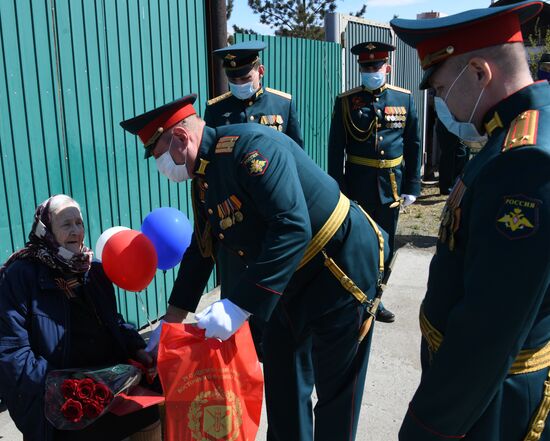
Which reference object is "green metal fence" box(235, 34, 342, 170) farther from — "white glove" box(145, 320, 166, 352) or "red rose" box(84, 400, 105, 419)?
"red rose" box(84, 400, 105, 419)

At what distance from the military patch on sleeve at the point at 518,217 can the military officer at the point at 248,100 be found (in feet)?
10.2

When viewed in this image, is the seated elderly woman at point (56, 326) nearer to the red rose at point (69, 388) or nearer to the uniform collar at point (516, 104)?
the red rose at point (69, 388)

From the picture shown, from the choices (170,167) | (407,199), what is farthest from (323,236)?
(407,199)

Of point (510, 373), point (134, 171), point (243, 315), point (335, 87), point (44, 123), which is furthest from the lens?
point (335, 87)

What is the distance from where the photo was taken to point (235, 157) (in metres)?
2.03

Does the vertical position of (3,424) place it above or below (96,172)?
below

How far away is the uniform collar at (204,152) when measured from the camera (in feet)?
7.02

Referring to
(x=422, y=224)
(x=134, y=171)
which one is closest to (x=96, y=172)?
(x=134, y=171)

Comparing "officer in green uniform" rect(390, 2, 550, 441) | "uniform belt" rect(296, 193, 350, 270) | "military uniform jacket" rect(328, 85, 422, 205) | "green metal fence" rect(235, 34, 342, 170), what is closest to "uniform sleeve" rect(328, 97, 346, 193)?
"military uniform jacket" rect(328, 85, 422, 205)

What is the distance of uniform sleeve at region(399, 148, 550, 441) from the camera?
3.67 feet

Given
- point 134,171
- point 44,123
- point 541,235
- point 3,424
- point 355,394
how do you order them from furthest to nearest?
point 134,171
point 44,123
point 3,424
point 355,394
point 541,235

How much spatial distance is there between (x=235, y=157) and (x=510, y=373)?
3.79ft

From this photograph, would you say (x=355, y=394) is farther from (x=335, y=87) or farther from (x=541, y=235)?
(x=335, y=87)

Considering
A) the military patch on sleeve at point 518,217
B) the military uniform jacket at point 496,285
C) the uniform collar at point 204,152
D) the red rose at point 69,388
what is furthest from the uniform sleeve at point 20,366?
the military patch on sleeve at point 518,217
